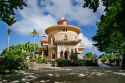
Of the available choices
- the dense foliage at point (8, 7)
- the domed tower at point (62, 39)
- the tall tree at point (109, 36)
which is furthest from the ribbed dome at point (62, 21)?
the dense foliage at point (8, 7)

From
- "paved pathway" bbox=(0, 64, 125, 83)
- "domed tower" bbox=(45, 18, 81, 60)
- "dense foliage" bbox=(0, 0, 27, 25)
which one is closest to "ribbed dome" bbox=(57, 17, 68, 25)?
"domed tower" bbox=(45, 18, 81, 60)

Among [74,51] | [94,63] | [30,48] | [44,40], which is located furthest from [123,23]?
[30,48]

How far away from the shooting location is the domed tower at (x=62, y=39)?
74.0 meters

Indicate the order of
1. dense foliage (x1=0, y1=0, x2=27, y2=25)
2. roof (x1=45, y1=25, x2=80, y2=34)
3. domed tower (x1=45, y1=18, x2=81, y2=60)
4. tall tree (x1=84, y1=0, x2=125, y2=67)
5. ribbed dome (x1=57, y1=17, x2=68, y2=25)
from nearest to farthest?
dense foliage (x1=0, y1=0, x2=27, y2=25), tall tree (x1=84, y1=0, x2=125, y2=67), domed tower (x1=45, y1=18, x2=81, y2=60), roof (x1=45, y1=25, x2=80, y2=34), ribbed dome (x1=57, y1=17, x2=68, y2=25)

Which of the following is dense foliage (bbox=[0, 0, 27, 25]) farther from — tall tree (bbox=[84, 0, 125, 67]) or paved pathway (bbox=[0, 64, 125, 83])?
tall tree (bbox=[84, 0, 125, 67])

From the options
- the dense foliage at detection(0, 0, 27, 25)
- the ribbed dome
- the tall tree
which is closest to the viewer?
the dense foliage at detection(0, 0, 27, 25)

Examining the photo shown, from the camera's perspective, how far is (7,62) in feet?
113

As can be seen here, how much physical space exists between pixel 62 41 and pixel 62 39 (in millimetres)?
2117

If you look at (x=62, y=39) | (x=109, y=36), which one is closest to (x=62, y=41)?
(x=62, y=39)

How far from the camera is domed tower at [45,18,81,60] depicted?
74.0 meters

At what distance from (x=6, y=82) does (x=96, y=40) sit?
141 feet

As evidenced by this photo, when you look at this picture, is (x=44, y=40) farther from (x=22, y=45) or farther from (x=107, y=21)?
(x=107, y=21)

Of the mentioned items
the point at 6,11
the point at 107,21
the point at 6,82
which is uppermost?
the point at 107,21

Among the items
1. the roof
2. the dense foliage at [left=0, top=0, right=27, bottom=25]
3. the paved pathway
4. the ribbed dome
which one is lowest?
the paved pathway
